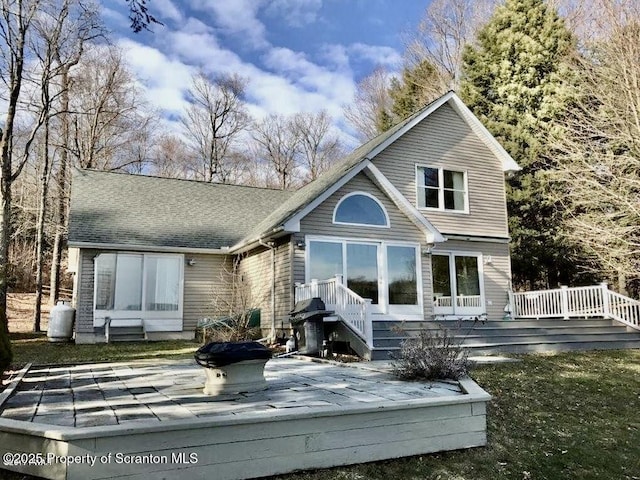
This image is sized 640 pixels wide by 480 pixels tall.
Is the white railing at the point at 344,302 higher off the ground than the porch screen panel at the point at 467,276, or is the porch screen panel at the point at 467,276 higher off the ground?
the porch screen panel at the point at 467,276

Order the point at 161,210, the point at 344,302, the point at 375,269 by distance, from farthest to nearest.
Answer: the point at 161,210, the point at 375,269, the point at 344,302

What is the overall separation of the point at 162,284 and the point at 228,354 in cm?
1037

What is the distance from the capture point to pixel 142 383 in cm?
605

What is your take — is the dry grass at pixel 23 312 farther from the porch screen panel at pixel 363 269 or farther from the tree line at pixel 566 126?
the tree line at pixel 566 126

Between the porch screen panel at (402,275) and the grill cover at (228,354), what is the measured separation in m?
8.25

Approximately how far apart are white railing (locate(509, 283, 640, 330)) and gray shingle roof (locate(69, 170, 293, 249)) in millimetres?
9257

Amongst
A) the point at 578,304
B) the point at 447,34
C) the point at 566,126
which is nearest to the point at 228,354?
the point at 578,304

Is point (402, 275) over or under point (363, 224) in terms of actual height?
under

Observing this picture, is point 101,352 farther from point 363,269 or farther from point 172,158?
A: point 172,158

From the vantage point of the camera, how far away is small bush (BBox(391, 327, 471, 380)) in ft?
18.8

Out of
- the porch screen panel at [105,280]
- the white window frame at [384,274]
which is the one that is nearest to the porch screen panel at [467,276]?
the white window frame at [384,274]

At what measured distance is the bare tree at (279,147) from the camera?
119ft

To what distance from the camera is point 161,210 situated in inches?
648

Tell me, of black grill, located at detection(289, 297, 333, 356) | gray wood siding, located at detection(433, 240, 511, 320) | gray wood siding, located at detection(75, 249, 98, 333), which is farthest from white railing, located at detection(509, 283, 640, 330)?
gray wood siding, located at detection(75, 249, 98, 333)
